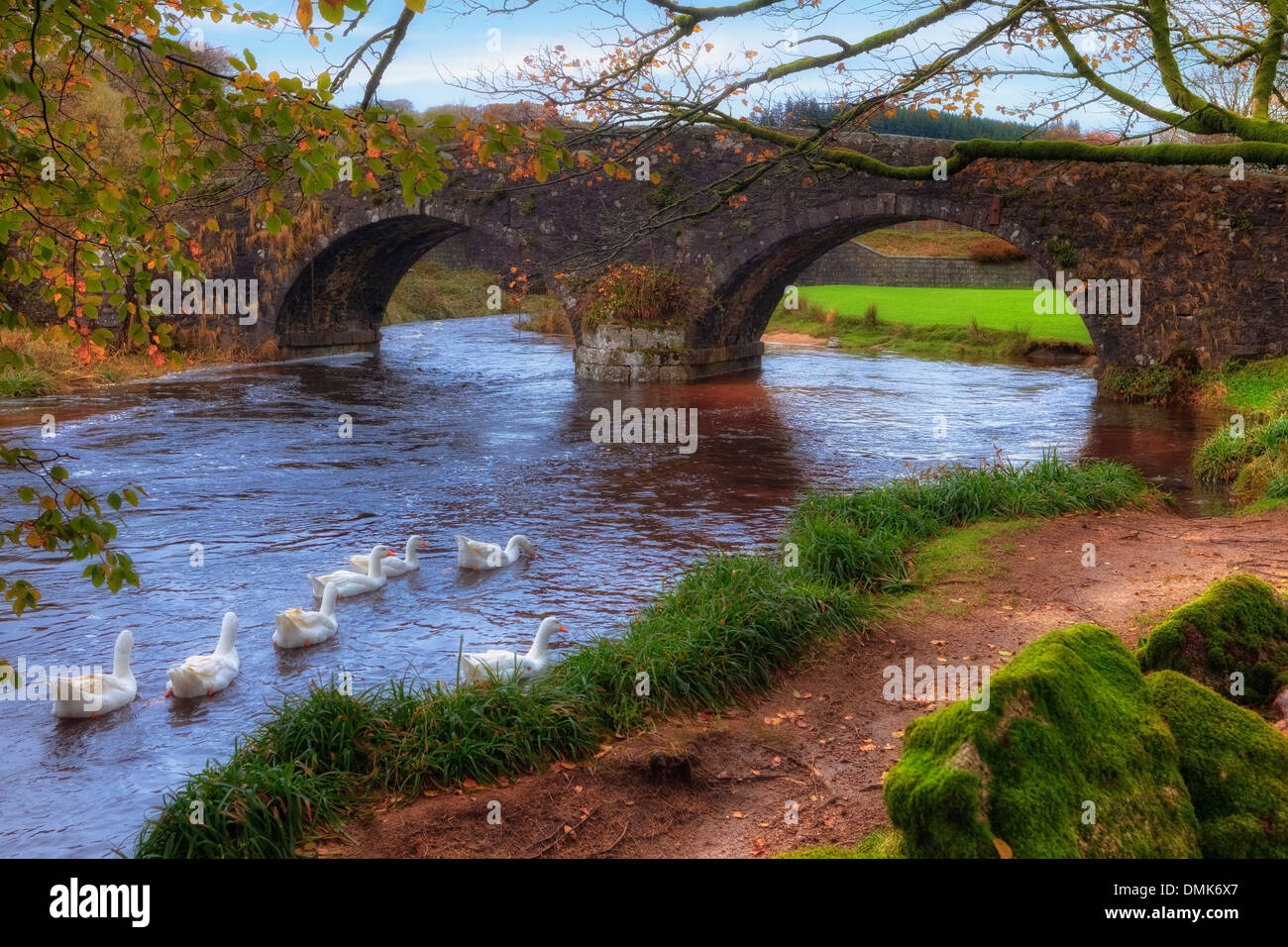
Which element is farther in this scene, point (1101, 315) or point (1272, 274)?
point (1101, 315)

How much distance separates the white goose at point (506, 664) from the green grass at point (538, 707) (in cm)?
17

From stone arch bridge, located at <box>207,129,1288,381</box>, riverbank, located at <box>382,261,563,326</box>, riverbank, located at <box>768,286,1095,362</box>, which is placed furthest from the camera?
riverbank, located at <box>382,261,563,326</box>

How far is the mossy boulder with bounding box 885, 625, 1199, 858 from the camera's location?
3.55m

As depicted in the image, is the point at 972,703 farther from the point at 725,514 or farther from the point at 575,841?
the point at 725,514

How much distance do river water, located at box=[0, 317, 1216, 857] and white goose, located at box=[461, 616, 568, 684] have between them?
53 cm

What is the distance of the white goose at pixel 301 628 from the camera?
7.59m

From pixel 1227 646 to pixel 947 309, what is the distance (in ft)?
103

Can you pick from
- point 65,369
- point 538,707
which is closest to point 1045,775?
point 538,707

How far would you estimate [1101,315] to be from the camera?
66.0ft

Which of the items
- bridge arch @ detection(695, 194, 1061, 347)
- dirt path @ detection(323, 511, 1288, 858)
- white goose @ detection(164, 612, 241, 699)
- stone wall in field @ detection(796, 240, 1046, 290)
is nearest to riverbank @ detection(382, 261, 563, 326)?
stone wall in field @ detection(796, 240, 1046, 290)

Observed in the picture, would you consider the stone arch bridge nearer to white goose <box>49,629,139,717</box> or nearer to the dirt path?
the dirt path

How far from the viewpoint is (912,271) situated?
46.1 meters
